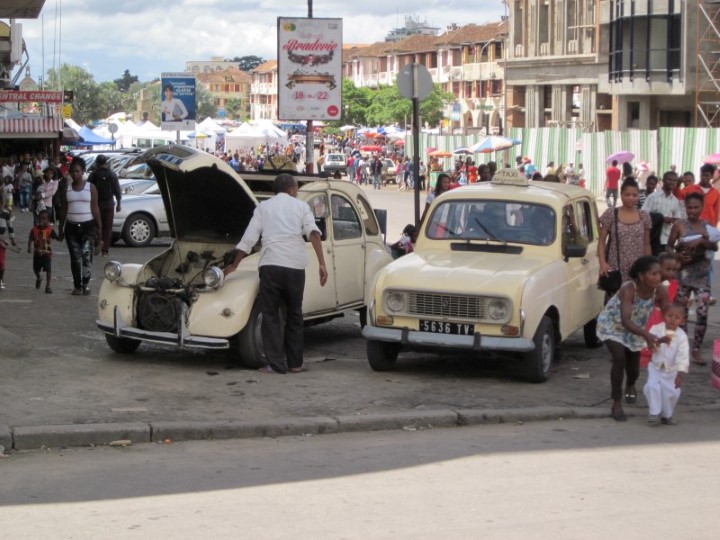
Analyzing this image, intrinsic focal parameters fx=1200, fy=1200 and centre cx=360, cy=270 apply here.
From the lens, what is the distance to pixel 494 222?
1170cm

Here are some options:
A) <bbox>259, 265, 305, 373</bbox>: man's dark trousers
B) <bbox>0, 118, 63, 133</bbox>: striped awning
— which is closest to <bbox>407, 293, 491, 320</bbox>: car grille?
<bbox>259, 265, 305, 373</bbox>: man's dark trousers

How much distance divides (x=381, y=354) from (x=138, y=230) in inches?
591

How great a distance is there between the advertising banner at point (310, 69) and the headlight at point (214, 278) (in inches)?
369

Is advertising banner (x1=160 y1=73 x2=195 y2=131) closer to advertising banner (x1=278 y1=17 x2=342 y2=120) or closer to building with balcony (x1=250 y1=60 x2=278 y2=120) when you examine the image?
advertising banner (x1=278 y1=17 x2=342 y2=120)

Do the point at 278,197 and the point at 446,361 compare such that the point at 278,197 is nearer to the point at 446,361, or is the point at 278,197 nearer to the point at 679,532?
the point at 446,361

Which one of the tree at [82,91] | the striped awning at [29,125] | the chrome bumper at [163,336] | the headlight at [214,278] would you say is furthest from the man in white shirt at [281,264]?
the tree at [82,91]

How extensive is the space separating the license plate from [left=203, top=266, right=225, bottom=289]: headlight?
6.19 ft

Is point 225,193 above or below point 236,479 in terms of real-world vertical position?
above

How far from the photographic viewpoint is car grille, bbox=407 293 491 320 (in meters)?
10.4

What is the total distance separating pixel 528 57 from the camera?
70000 mm

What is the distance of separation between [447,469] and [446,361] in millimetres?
4180

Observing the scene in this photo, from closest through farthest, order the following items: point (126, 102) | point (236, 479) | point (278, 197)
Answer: point (236, 479) < point (278, 197) < point (126, 102)

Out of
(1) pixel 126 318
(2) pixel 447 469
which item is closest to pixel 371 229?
Answer: (1) pixel 126 318

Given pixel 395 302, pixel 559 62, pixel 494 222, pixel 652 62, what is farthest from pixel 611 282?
pixel 559 62
